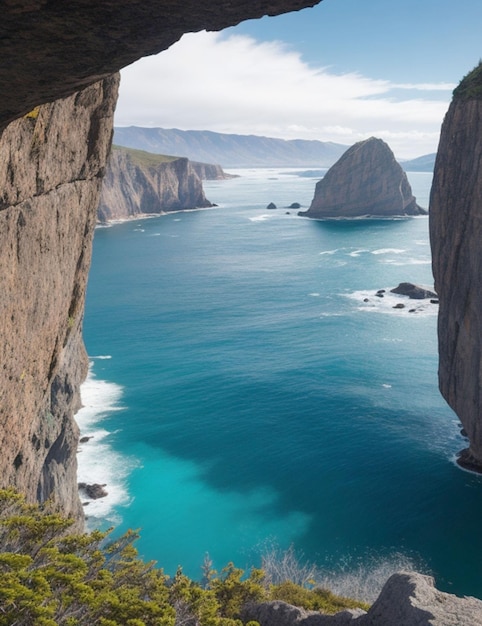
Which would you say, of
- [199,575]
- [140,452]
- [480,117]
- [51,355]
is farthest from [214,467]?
[480,117]

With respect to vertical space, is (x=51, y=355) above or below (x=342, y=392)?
above

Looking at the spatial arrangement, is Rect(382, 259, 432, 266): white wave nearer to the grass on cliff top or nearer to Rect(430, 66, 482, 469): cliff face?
Rect(430, 66, 482, 469): cliff face

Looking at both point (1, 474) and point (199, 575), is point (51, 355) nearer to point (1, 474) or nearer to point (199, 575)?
point (1, 474)

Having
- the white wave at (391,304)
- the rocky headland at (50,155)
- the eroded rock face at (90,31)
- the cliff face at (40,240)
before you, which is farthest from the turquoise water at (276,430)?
the eroded rock face at (90,31)

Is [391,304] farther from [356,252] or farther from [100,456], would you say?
[100,456]

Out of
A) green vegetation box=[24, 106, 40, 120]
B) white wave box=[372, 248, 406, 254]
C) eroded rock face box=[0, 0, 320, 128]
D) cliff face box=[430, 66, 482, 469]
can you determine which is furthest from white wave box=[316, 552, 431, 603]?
white wave box=[372, 248, 406, 254]

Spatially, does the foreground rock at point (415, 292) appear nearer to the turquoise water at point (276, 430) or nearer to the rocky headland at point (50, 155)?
the turquoise water at point (276, 430)
